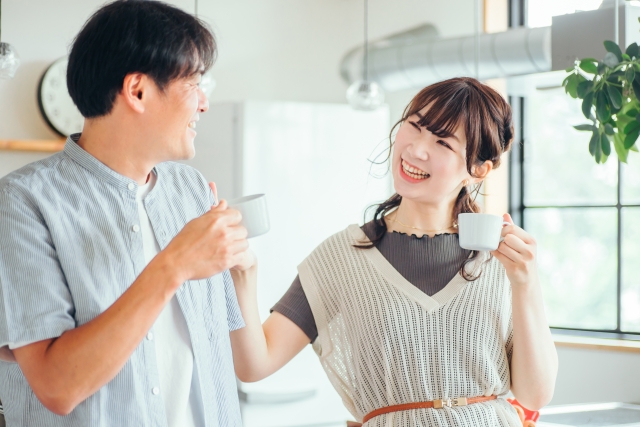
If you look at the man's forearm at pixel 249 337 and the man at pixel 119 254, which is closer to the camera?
the man at pixel 119 254

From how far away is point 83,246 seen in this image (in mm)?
1121

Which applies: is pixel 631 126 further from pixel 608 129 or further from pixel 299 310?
pixel 299 310

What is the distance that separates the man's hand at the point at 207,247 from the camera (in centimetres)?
107

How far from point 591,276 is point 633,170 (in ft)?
2.27

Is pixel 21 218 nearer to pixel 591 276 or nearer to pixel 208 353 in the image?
pixel 208 353

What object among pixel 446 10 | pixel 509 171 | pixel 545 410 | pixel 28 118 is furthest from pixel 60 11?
pixel 545 410

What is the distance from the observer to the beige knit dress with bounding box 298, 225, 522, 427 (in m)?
1.45

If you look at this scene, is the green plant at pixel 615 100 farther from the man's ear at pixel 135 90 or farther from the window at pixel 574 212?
the window at pixel 574 212

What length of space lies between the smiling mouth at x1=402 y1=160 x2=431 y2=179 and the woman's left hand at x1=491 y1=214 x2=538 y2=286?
19cm

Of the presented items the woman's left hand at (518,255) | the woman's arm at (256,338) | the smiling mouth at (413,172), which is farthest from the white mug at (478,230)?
the woman's arm at (256,338)

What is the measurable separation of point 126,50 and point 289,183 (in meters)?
2.90

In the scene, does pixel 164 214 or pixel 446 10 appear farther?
pixel 446 10

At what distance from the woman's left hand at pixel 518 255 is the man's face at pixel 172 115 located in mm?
619

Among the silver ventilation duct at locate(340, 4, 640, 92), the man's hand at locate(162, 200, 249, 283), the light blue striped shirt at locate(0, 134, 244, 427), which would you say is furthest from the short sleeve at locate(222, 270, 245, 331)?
the silver ventilation duct at locate(340, 4, 640, 92)
